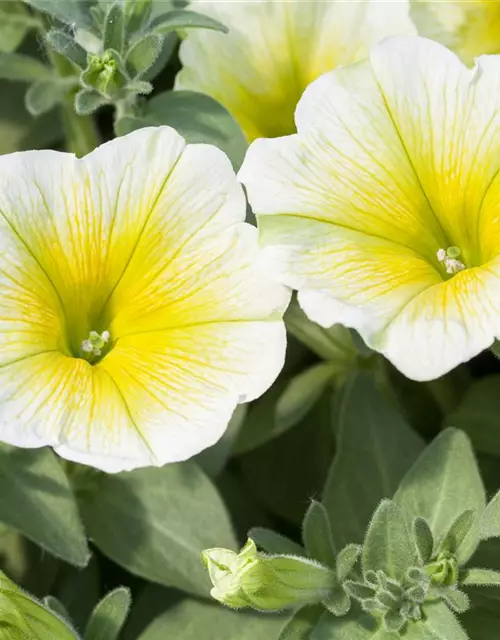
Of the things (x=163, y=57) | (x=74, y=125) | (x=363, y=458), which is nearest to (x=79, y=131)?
(x=74, y=125)

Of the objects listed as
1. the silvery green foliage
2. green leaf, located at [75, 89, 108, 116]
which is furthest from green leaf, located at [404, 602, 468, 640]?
green leaf, located at [75, 89, 108, 116]

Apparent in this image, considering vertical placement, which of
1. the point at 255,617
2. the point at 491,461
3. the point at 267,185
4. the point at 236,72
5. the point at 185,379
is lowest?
the point at 255,617

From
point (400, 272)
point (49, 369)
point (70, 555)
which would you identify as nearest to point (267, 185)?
point (400, 272)

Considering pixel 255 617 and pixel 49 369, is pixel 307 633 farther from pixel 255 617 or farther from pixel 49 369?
pixel 49 369

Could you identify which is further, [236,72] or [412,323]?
[236,72]

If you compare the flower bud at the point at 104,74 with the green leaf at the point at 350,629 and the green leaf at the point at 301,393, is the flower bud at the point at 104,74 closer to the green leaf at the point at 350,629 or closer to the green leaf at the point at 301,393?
the green leaf at the point at 301,393

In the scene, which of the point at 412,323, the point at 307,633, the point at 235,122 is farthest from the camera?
the point at 235,122

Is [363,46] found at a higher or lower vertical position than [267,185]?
higher
